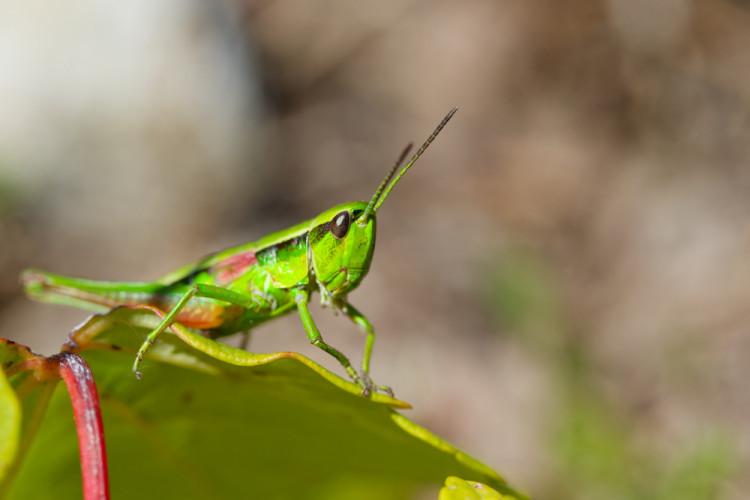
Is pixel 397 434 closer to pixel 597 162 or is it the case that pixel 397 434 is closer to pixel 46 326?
pixel 46 326

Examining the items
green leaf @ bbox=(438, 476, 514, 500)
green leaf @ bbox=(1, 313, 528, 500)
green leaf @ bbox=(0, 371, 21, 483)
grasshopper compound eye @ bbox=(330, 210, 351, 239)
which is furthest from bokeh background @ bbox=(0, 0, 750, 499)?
green leaf @ bbox=(0, 371, 21, 483)

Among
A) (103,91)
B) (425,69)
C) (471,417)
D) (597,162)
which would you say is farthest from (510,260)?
(103,91)

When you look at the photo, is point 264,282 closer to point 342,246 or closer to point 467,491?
point 342,246

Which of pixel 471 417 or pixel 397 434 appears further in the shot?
pixel 471 417

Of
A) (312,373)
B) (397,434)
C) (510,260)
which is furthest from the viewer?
(510,260)

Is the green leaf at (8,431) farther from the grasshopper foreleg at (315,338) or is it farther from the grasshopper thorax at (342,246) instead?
the grasshopper thorax at (342,246)

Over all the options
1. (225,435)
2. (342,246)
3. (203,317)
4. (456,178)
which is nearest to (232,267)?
(203,317)

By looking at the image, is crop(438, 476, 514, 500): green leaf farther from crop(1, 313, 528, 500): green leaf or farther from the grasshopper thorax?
the grasshopper thorax
